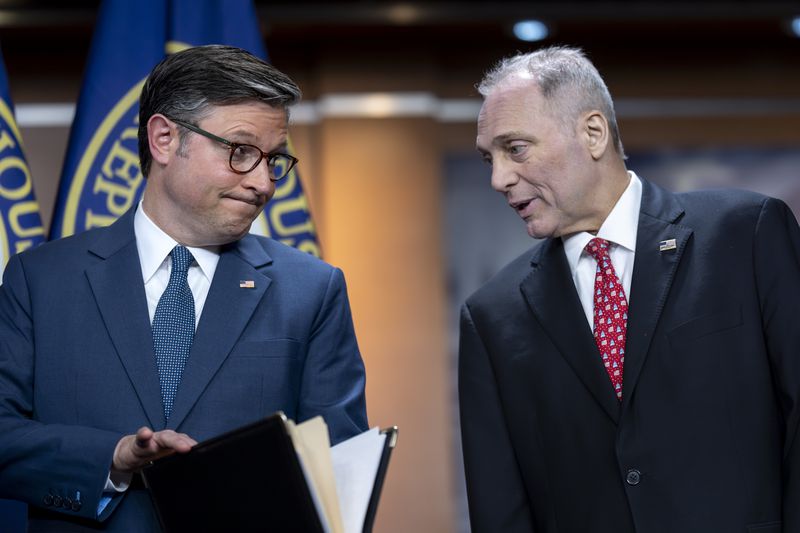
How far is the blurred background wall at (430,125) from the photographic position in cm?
524

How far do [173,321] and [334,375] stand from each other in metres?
0.36

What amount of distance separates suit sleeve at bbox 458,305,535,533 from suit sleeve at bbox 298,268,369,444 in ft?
1.05

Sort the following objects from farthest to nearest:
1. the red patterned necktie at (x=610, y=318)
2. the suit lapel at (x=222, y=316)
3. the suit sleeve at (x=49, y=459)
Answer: the red patterned necktie at (x=610, y=318) → the suit lapel at (x=222, y=316) → the suit sleeve at (x=49, y=459)

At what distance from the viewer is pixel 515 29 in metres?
5.37

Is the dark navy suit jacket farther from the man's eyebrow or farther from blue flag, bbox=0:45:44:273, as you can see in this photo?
blue flag, bbox=0:45:44:273

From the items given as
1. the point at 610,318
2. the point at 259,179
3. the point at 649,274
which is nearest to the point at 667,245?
the point at 649,274

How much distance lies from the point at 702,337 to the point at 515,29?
10.8 ft

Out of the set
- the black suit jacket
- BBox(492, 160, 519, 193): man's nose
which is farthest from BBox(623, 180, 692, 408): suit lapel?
BBox(492, 160, 519, 193): man's nose

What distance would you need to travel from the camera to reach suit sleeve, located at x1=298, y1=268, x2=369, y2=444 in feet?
7.47

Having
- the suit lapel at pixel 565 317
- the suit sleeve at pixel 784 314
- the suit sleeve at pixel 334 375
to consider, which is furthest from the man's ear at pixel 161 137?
the suit sleeve at pixel 784 314

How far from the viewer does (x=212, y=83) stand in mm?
2332

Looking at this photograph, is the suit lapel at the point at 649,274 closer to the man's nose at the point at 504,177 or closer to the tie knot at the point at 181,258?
the man's nose at the point at 504,177

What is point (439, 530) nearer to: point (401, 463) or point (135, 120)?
point (401, 463)

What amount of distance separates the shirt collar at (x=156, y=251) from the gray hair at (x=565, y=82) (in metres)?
0.80
